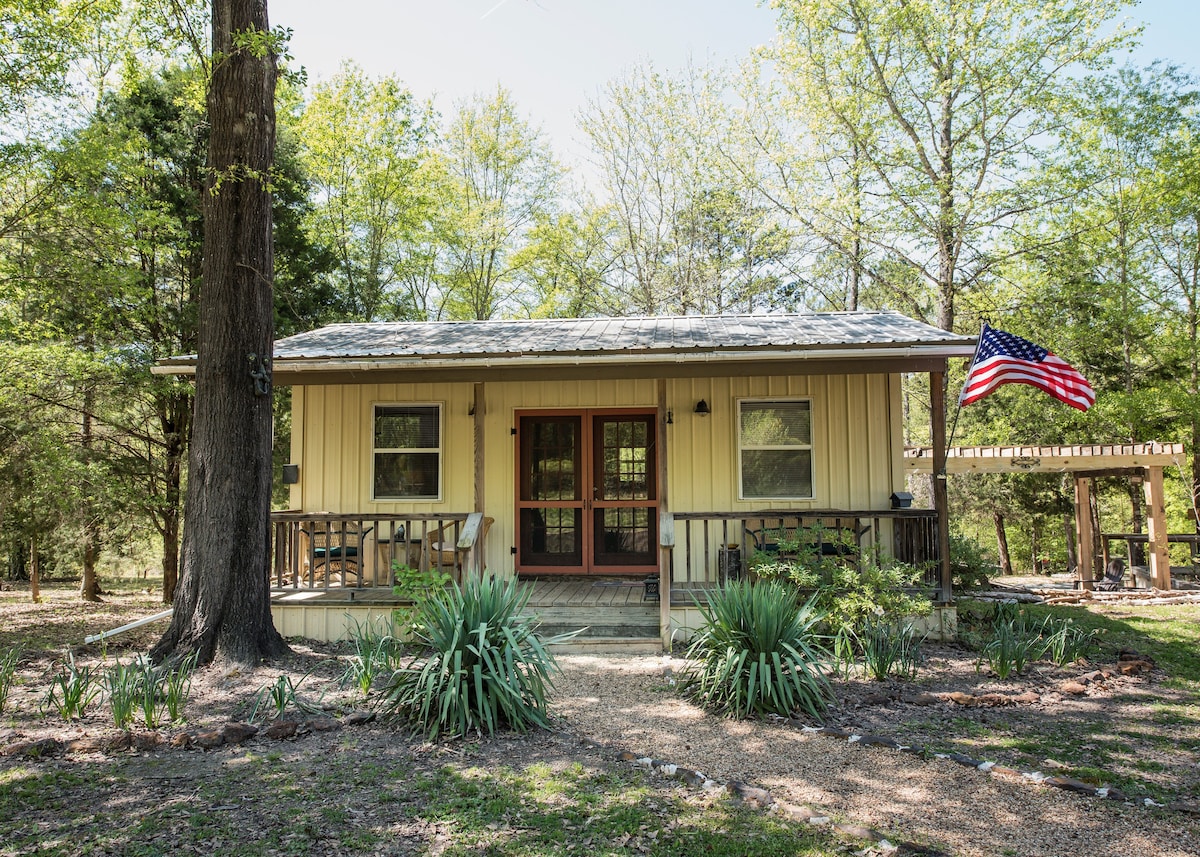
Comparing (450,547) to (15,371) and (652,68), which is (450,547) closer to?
(15,371)

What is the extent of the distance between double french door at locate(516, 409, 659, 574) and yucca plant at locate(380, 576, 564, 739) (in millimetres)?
4106

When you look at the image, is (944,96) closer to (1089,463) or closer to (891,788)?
(1089,463)

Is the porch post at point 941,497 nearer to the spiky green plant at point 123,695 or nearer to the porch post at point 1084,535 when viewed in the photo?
the spiky green plant at point 123,695

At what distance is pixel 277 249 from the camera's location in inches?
575

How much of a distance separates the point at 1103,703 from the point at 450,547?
616cm

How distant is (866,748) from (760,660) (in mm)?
894

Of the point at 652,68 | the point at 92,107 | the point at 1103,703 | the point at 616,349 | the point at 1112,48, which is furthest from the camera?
the point at 652,68

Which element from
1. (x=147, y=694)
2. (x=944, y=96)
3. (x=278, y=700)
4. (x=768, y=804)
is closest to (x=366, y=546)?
(x=278, y=700)

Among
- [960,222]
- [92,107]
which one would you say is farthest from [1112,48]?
[92,107]

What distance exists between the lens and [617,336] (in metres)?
8.45

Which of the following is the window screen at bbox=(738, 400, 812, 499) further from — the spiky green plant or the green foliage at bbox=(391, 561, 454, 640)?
the spiky green plant

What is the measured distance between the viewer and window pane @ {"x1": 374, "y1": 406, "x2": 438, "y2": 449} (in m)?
9.23

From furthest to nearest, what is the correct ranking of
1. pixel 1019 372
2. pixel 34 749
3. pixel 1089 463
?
pixel 1089 463
pixel 1019 372
pixel 34 749

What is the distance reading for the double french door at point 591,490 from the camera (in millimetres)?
9234
